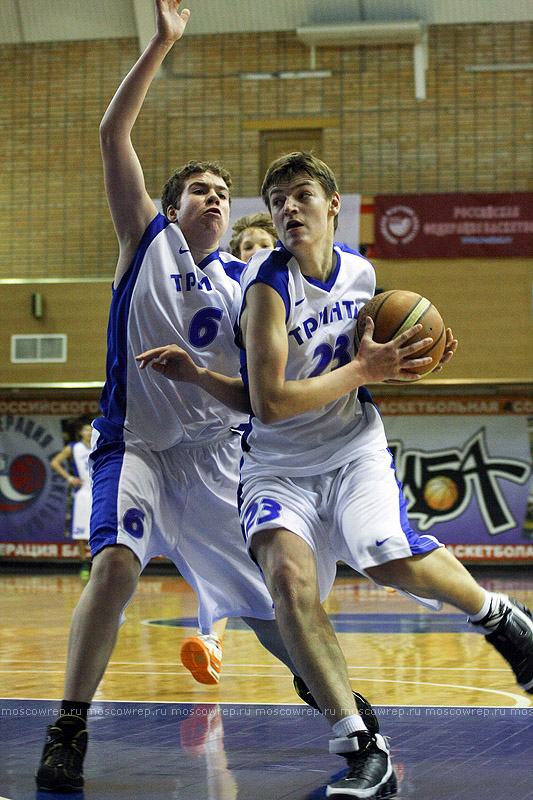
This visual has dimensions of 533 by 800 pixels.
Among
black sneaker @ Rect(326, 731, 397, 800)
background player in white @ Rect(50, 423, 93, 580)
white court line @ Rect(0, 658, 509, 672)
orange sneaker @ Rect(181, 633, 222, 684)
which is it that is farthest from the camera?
background player in white @ Rect(50, 423, 93, 580)

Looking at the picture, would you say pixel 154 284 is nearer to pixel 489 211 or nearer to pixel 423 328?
pixel 423 328

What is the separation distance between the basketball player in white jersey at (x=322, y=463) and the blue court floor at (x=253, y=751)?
0.28m

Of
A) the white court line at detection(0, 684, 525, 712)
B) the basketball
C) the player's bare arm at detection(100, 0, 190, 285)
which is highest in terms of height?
the player's bare arm at detection(100, 0, 190, 285)

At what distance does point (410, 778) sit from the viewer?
10.1 feet

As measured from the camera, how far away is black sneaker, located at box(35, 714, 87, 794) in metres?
2.94

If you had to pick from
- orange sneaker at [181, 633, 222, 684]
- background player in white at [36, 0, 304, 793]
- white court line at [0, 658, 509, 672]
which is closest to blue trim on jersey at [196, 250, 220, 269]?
background player in white at [36, 0, 304, 793]

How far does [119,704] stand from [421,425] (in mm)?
10056

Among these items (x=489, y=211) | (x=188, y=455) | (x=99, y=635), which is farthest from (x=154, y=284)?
(x=489, y=211)

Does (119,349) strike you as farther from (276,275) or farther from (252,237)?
(252,237)

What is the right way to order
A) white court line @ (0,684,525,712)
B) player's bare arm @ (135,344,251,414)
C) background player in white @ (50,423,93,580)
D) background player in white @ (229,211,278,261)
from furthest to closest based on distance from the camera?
background player in white @ (50,423,93,580) → background player in white @ (229,211,278,261) → white court line @ (0,684,525,712) → player's bare arm @ (135,344,251,414)

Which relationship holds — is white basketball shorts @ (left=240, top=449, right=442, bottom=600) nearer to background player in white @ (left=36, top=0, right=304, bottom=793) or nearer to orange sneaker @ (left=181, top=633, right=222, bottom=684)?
background player in white @ (left=36, top=0, right=304, bottom=793)

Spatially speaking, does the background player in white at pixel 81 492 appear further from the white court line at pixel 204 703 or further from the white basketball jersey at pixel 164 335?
the white basketball jersey at pixel 164 335

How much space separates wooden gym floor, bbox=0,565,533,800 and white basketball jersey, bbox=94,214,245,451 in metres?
1.11

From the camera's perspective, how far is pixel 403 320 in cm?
308
